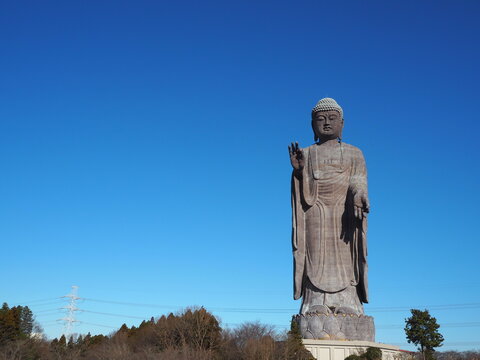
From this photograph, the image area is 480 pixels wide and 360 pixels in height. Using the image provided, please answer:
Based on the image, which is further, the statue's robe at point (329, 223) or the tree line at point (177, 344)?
the statue's robe at point (329, 223)

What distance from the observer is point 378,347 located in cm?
2072

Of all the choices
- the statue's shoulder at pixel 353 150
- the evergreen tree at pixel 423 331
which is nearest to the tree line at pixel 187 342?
the evergreen tree at pixel 423 331

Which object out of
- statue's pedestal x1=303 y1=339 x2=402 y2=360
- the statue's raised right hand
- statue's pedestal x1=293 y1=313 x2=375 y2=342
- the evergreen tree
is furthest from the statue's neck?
the evergreen tree

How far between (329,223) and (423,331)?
636 inches

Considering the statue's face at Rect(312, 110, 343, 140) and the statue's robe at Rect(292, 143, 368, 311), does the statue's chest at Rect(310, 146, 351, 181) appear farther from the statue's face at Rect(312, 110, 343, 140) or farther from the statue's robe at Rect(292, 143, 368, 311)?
the statue's face at Rect(312, 110, 343, 140)

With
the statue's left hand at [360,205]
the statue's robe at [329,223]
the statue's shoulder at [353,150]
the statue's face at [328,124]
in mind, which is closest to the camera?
the statue's left hand at [360,205]

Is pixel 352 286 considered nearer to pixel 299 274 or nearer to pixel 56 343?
pixel 299 274

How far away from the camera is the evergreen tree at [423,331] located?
35188mm

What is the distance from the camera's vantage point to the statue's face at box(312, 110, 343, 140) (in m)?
24.2

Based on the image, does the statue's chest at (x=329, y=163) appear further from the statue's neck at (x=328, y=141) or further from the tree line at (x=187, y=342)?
the tree line at (x=187, y=342)

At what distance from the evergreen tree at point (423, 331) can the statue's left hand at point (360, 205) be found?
16.9m

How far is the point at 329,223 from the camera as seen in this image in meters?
23.2

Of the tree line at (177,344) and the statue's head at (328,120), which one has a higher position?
the statue's head at (328,120)

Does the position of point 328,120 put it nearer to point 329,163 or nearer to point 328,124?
point 328,124
